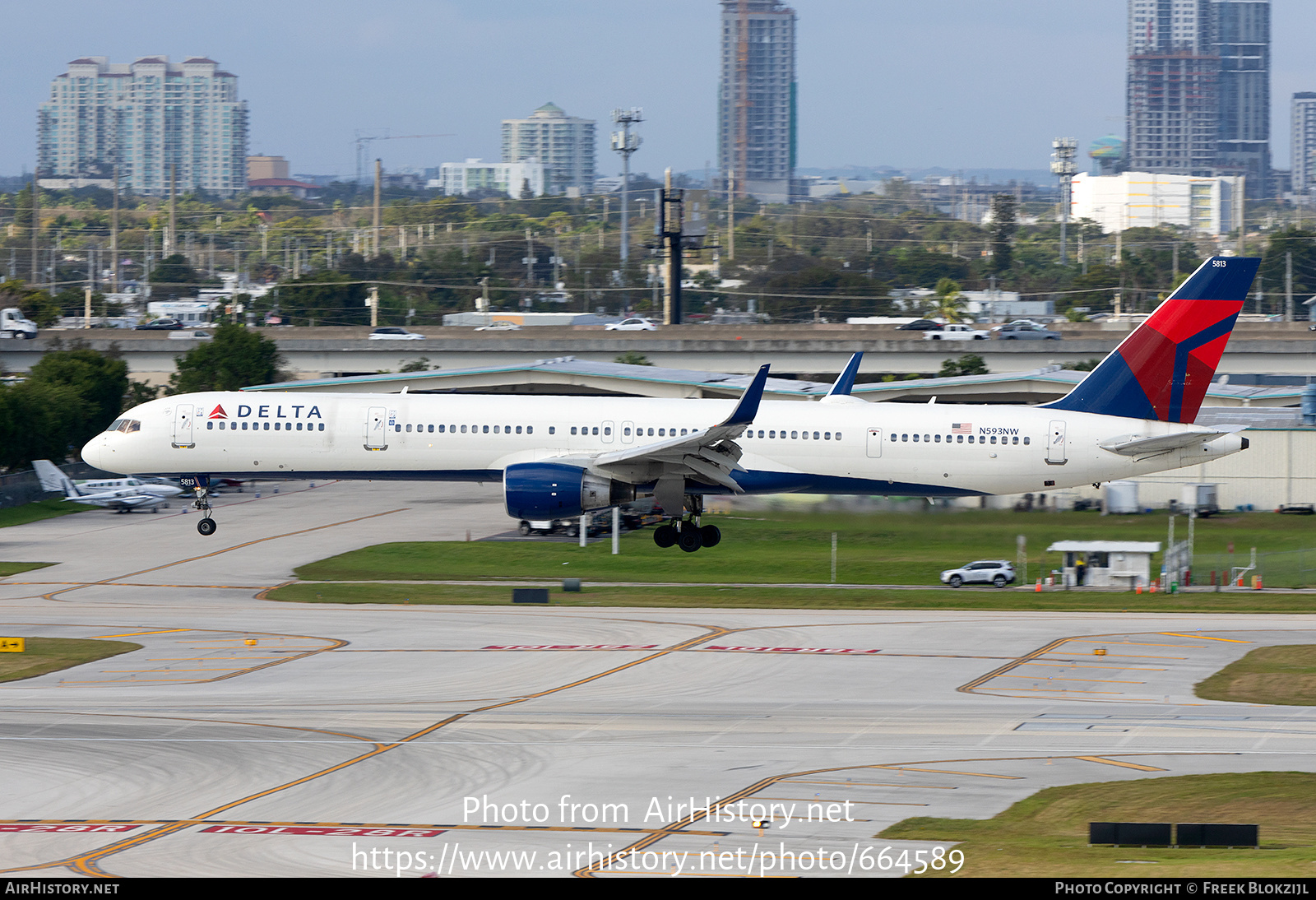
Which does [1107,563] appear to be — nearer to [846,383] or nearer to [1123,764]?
[846,383]

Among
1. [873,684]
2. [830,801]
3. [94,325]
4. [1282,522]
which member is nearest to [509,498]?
[873,684]

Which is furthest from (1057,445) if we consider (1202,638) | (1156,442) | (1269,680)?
(1269,680)

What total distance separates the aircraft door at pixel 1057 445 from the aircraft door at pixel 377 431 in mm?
21182

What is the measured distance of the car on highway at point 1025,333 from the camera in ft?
375

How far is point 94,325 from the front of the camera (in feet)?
464

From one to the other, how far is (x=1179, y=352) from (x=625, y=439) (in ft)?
59.3

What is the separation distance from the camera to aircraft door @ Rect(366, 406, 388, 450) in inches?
1775

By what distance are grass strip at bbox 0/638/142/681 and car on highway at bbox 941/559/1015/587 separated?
102 feet

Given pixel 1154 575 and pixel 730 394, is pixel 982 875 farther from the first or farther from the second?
pixel 730 394

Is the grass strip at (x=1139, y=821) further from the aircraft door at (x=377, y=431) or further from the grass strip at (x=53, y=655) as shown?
the grass strip at (x=53, y=655)

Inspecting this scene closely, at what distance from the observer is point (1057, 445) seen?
45688 millimetres

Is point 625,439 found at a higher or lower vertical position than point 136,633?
higher

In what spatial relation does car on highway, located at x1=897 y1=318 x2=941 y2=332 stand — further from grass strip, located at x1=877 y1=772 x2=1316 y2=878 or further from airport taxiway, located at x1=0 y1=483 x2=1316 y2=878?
grass strip, located at x1=877 y1=772 x2=1316 y2=878

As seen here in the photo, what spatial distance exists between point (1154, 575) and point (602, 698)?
2947 centimetres
